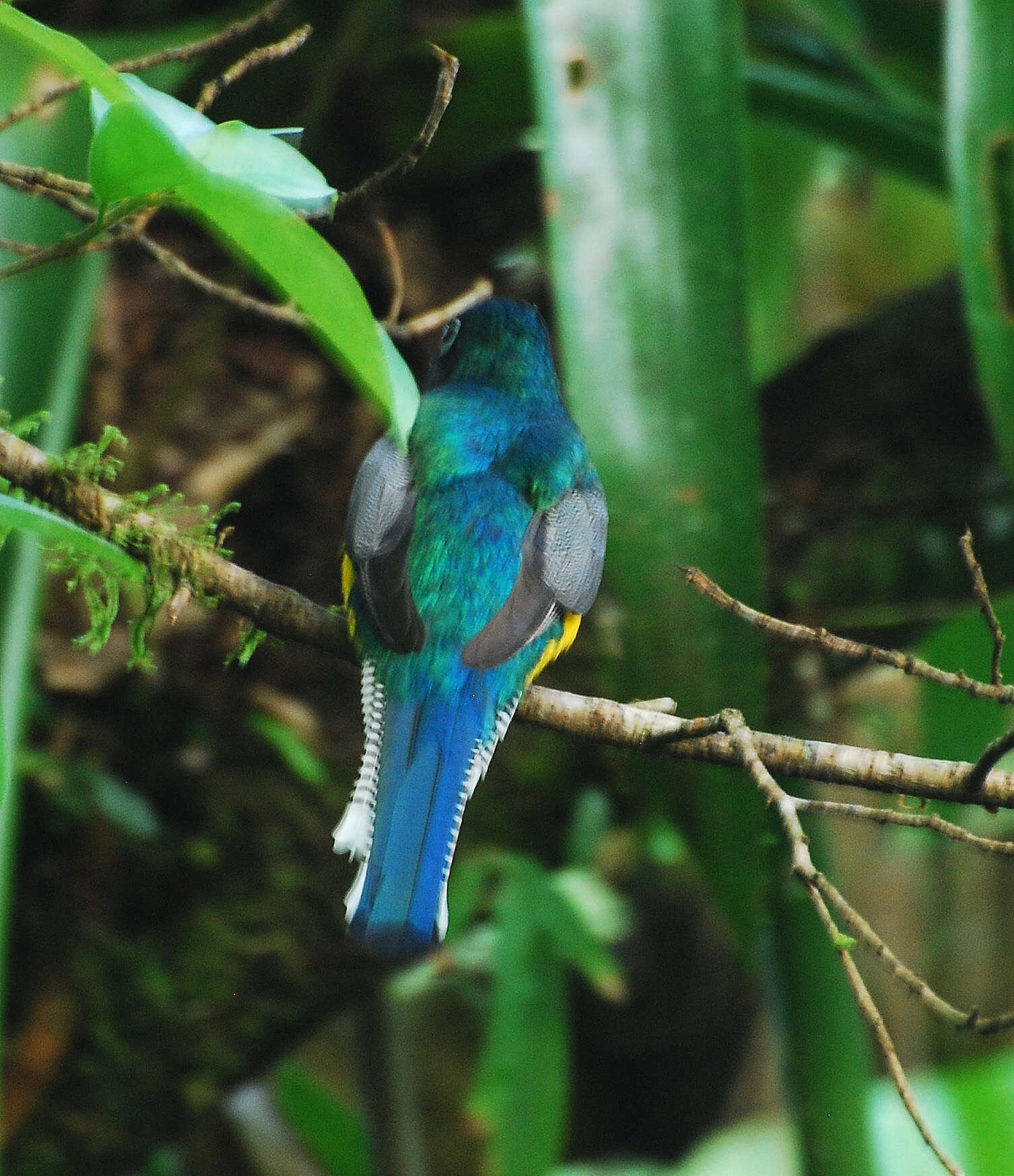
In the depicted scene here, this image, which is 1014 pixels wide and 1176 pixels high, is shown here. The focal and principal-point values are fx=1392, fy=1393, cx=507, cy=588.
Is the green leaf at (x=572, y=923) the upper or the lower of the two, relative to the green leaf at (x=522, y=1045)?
upper

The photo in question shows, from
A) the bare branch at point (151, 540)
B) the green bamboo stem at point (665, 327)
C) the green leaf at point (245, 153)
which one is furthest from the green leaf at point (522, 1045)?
the green leaf at point (245, 153)

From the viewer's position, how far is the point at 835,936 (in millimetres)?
1042

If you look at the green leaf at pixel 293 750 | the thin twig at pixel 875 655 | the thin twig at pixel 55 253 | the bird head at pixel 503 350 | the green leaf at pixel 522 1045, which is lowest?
the green leaf at pixel 522 1045

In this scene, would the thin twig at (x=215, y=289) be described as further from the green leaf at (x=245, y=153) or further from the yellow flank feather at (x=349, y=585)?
the green leaf at (x=245, y=153)

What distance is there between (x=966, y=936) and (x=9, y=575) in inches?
182

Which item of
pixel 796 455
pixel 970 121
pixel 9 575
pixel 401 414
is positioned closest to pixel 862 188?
pixel 796 455

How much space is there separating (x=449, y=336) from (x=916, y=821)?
5.48ft

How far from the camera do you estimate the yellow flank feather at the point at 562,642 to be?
1906mm

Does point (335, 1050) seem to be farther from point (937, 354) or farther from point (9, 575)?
point (9, 575)

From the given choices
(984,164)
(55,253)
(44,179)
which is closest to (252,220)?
(55,253)

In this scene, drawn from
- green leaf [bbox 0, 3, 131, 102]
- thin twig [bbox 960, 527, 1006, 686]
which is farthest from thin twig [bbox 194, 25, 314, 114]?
thin twig [bbox 960, 527, 1006, 686]

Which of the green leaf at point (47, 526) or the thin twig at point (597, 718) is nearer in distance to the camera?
the green leaf at point (47, 526)

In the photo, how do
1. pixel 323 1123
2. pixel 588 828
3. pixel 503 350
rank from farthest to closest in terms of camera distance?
pixel 323 1123 < pixel 588 828 < pixel 503 350

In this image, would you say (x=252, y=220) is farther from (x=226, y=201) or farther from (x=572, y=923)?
(x=572, y=923)
